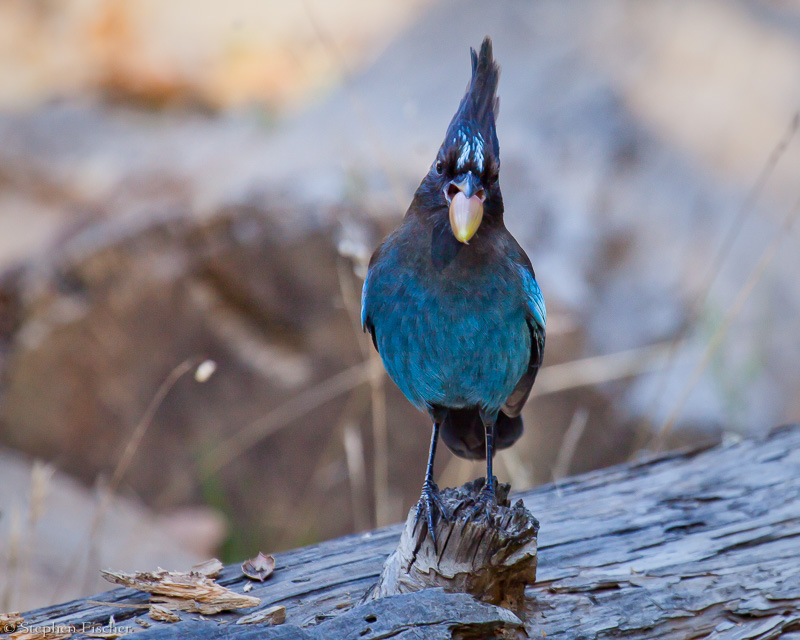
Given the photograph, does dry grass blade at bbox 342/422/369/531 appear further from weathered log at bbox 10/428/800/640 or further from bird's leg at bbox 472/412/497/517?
bird's leg at bbox 472/412/497/517

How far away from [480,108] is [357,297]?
242cm

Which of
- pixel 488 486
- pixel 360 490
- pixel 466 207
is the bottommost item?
pixel 488 486

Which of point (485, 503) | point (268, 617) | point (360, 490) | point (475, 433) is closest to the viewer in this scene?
point (268, 617)

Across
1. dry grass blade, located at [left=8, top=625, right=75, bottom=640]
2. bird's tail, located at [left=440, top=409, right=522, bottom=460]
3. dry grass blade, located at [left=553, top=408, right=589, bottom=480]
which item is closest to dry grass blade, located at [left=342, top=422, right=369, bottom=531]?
dry grass blade, located at [left=553, top=408, right=589, bottom=480]

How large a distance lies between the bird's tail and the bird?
1.21ft

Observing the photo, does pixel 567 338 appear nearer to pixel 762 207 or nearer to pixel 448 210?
pixel 762 207

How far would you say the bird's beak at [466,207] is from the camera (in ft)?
8.22

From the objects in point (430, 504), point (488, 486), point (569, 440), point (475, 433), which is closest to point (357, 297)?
point (569, 440)

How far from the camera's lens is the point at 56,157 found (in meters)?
7.01

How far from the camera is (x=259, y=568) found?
9.09 ft

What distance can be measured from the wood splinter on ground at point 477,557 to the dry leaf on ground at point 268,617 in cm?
32

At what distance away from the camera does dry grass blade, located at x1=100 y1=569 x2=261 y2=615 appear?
8.20 ft

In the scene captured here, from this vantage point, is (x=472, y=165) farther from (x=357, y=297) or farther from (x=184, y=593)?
(x=357, y=297)

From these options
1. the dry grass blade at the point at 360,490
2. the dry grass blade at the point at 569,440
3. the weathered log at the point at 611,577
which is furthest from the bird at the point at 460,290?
the dry grass blade at the point at 360,490
